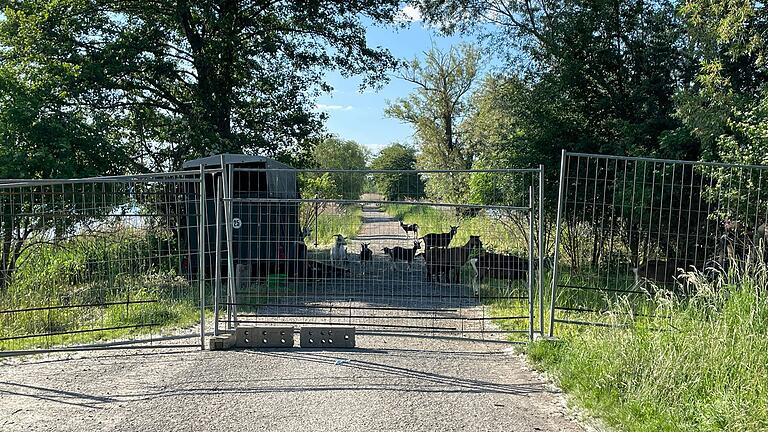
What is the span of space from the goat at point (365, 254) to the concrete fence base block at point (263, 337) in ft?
7.10

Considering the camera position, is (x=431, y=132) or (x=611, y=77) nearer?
(x=611, y=77)

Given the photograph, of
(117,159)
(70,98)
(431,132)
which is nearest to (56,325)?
(117,159)

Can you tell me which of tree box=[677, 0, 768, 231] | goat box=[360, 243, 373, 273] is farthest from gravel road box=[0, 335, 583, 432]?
tree box=[677, 0, 768, 231]

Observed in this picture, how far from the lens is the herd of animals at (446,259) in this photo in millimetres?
8859

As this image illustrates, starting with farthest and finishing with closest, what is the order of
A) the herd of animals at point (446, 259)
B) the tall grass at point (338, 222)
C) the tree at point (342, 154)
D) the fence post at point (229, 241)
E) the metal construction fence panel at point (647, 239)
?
the tree at point (342, 154) < the herd of animals at point (446, 259) < the tall grass at point (338, 222) < the fence post at point (229, 241) < the metal construction fence panel at point (647, 239)

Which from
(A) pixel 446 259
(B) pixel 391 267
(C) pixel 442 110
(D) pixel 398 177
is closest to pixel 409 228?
(B) pixel 391 267

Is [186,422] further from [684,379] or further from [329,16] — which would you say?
[329,16]

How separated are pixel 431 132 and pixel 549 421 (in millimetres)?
33512

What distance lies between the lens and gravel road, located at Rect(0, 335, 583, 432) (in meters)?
4.80

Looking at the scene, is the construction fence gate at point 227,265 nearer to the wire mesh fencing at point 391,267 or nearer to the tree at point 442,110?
the wire mesh fencing at point 391,267

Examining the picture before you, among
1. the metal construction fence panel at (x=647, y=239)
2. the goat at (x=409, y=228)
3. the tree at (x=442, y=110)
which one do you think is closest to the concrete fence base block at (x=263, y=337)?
the goat at (x=409, y=228)

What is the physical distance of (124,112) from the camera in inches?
682

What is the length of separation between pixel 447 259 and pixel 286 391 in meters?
4.24

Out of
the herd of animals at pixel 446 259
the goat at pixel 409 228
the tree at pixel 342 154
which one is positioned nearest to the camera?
the herd of animals at pixel 446 259
